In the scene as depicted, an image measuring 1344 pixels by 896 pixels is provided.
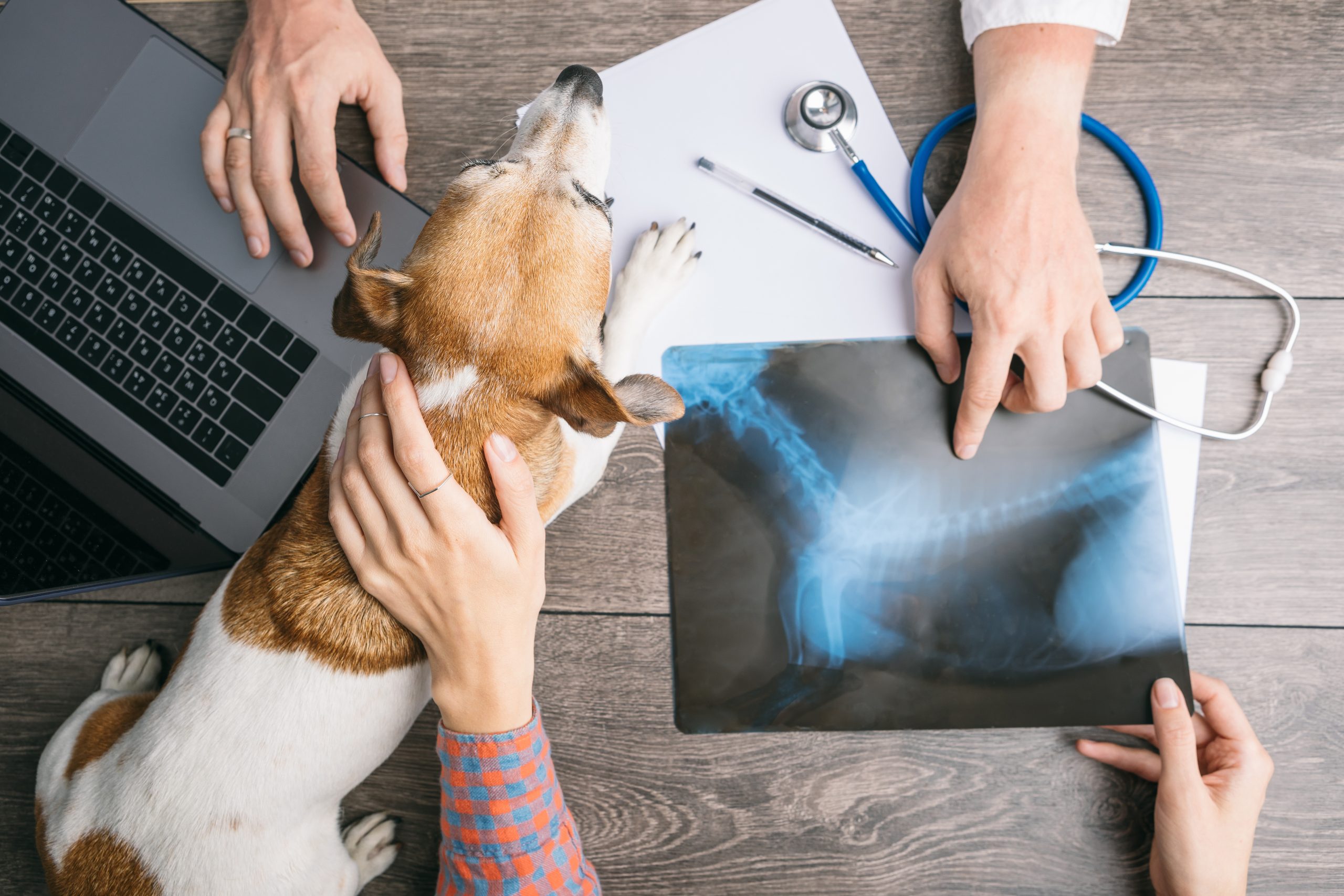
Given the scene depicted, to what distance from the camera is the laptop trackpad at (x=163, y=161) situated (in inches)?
50.3

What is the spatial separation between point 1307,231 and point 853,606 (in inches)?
40.6

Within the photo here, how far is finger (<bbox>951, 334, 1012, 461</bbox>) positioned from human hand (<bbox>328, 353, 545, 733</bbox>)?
708 millimetres

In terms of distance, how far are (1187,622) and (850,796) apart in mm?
663

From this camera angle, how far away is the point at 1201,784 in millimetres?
1259

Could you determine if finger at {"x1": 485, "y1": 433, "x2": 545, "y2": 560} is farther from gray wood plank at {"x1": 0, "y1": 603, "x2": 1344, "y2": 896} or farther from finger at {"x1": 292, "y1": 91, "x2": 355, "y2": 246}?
finger at {"x1": 292, "y1": 91, "x2": 355, "y2": 246}

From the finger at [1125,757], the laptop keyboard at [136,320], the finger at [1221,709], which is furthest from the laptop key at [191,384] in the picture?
the finger at [1221,709]

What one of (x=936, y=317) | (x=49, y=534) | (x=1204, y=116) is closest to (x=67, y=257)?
(x=49, y=534)

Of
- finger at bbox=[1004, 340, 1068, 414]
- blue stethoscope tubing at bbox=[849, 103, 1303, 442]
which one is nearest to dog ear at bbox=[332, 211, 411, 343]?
blue stethoscope tubing at bbox=[849, 103, 1303, 442]

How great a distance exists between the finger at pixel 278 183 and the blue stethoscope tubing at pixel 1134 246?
935 millimetres

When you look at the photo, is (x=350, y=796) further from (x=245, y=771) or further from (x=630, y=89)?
(x=630, y=89)

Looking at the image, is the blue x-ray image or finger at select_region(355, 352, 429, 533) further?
the blue x-ray image

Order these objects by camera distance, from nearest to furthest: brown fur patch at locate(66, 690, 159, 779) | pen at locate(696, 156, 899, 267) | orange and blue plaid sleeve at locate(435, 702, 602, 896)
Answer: orange and blue plaid sleeve at locate(435, 702, 602, 896) < brown fur patch at locate(66, 690, 159, 779) < pen at locate(696, 156, 899, 267)

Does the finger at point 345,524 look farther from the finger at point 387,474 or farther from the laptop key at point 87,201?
the laptop key at point 87,201

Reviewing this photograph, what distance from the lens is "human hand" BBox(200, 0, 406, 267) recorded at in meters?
1.25
